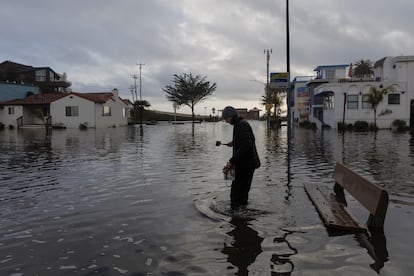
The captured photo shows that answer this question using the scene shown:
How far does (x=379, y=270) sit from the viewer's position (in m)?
4.64

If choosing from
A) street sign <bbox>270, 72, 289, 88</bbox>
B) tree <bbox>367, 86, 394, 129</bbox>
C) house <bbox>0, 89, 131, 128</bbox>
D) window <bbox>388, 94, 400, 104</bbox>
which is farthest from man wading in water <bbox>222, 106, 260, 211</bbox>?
house <bbox>0, 89, 131, 128</bbox>

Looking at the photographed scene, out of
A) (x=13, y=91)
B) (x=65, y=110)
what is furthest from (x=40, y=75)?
(x=65, y=110)

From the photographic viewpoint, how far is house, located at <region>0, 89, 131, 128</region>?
168ft

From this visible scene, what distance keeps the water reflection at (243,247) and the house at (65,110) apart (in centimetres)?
4639

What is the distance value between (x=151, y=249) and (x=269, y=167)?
324 inches

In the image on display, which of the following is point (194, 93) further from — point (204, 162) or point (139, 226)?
point (139, 226)

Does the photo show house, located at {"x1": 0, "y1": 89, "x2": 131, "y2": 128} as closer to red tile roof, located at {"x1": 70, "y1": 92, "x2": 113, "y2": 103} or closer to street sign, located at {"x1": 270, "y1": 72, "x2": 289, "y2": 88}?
red tile roof, located at {"x1": 70, "y1": 92, "x2": 113, "y2": 103}

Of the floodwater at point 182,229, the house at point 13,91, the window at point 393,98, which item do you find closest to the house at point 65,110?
the house at point 13,91

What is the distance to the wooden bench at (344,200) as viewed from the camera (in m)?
5.65

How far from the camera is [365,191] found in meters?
6.05

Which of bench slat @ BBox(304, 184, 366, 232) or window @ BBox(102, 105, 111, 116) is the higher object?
window @ BBox(102, 105, 111, 116)

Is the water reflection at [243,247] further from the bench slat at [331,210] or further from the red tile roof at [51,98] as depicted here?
the red tile roof at [51,98]

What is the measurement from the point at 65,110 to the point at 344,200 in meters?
48.7

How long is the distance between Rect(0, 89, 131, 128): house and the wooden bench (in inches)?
1798
